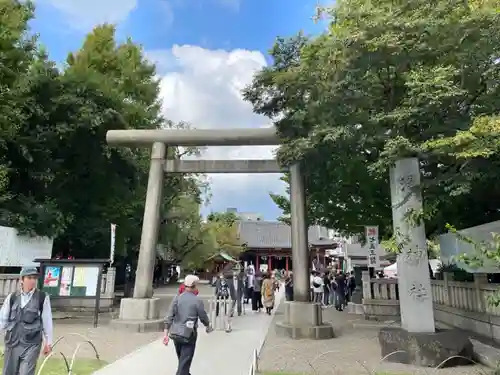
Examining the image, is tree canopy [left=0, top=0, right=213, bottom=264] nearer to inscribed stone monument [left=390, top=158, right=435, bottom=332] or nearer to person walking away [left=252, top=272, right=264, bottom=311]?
person walking away [left=252, top=272, right=264, bottom=311]

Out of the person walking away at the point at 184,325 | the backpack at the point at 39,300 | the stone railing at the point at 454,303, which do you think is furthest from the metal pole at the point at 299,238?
the backpack at the point at 39,300

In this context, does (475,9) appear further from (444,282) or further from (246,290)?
(246,290)

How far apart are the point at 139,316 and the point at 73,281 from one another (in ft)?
7.61

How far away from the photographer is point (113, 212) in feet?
65.5

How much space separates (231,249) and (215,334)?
104 ft

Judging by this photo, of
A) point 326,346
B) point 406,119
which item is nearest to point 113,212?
point 326,346

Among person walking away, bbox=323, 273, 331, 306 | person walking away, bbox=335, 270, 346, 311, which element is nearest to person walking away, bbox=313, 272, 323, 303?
person walking away, bbox=335, 270, 346, 311

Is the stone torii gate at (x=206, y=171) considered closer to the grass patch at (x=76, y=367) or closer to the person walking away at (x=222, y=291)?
the person walking away at (x=222, y=291)

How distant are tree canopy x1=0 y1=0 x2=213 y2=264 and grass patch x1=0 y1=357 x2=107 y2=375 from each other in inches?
345

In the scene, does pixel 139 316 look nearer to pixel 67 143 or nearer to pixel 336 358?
pixel 336 358

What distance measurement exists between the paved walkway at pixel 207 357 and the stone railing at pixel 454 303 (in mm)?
4419

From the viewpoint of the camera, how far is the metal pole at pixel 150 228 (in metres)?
12.5

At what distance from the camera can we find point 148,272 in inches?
496

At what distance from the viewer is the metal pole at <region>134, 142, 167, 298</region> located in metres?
12.5
